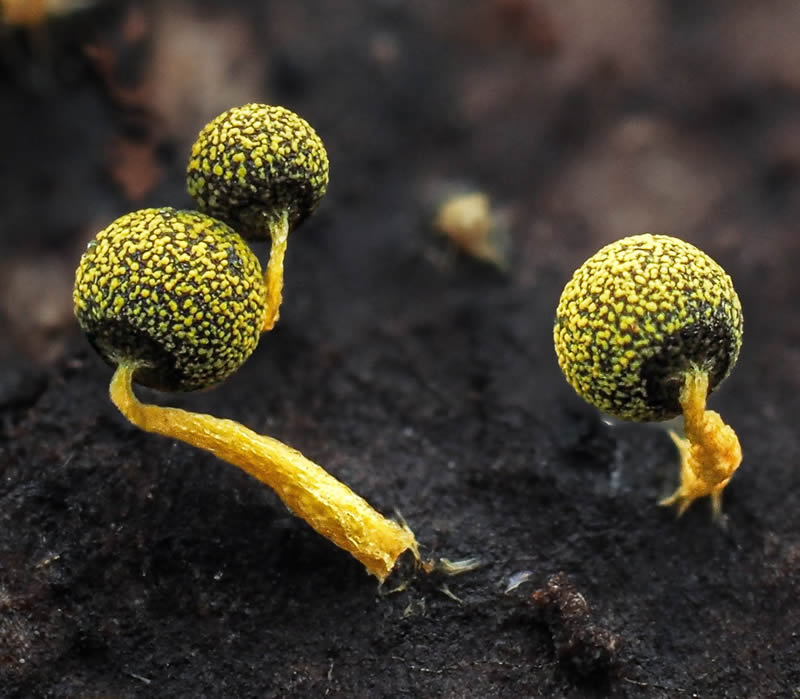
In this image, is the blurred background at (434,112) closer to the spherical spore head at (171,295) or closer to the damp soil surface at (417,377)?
the damp soil surface at (417,377)

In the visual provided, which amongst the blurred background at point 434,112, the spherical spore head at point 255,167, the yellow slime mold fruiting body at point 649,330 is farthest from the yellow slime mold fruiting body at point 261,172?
the blurred background at point 434,112

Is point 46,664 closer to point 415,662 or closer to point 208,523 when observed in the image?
point 208,523

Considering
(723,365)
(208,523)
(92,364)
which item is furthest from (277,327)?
(723,365)

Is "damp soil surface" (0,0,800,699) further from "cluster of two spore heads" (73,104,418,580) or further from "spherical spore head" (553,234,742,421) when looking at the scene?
"spherical spore head" (553,234,742,421)

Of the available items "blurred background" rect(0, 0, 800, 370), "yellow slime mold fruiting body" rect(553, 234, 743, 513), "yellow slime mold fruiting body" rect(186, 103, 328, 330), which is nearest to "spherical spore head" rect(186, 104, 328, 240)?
"yellow slime mold fruiting body" rect(186, 103, 328, 330)

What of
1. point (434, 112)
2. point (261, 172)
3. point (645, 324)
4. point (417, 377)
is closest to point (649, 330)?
point (645, 324)

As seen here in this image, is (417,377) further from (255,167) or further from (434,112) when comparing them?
(434,112)

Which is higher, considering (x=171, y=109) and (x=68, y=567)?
(x=171, y=109)
